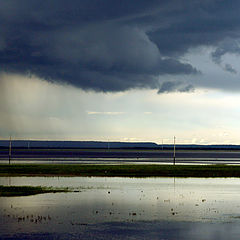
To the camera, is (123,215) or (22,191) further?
(22,191)

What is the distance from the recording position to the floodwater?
103 feet

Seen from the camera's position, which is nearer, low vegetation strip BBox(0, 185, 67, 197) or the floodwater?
the floodwater


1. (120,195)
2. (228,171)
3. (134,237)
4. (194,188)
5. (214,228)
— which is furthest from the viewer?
(228,171)

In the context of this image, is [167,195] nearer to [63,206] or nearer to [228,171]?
[63,206]

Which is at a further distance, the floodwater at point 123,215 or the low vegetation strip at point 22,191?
the low vegetation strip at point 22,191

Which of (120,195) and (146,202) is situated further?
(120,195)

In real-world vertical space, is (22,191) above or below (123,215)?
above

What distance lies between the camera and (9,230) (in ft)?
104

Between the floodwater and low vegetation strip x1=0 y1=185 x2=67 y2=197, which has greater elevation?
low vegetation strip x1=0 y1=185 x2=67 y2=197

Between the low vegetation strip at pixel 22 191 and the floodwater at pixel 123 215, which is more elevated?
the low vegetation strip at pixel 22 191

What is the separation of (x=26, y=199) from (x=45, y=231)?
1717cm

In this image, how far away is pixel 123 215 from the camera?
1526 inches

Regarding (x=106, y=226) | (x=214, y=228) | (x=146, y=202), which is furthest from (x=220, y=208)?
(x=106, y=226)

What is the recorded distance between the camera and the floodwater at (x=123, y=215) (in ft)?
103
